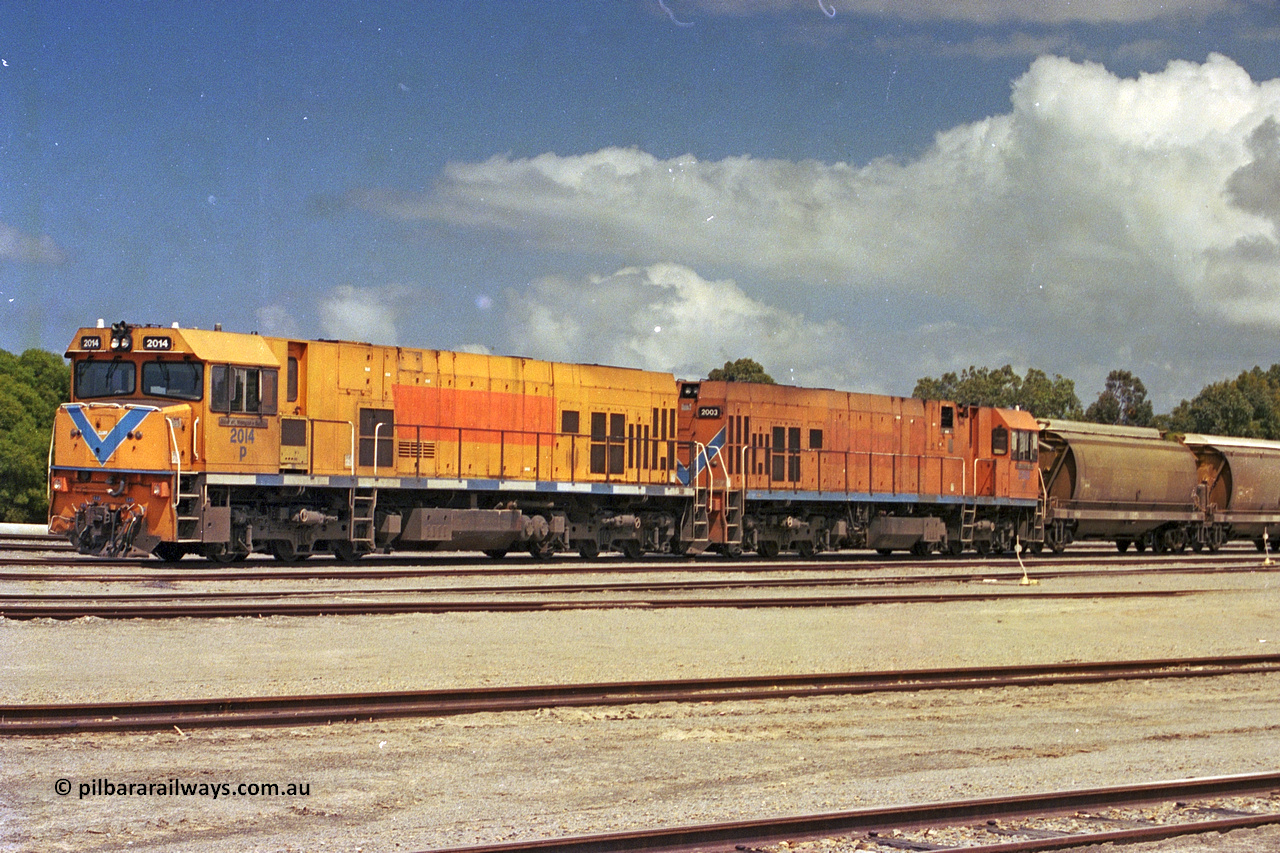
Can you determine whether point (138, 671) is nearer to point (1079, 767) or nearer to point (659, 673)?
point (659, 673)

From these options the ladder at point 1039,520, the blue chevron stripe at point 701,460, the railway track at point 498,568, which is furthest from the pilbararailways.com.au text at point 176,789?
the ladder at point 1039,520

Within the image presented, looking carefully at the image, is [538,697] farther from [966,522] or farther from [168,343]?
[966,522]

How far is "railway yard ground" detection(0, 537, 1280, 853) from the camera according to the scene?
6992 mm

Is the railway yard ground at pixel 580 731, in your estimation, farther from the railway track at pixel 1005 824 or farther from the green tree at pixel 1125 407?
the green tree at pixel 1125 407

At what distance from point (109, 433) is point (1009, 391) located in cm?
10038

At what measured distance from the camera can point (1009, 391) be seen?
112 metres

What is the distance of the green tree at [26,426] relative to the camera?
62188 mm

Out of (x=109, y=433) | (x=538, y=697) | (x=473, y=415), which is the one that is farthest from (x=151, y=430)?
(x=538, y=697)

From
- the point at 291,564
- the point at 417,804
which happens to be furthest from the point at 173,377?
the point at 417,804

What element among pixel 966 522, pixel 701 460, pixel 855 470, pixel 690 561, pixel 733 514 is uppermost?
pixel 701 460

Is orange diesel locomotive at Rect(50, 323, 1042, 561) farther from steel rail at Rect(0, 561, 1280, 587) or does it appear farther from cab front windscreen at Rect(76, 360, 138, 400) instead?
steel rail at Rect(0, 561, 1280, 587)

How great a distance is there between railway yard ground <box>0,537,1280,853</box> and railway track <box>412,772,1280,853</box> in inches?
8.9

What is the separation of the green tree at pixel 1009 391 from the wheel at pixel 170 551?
88904 mm

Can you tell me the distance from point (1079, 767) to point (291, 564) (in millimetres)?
16377
